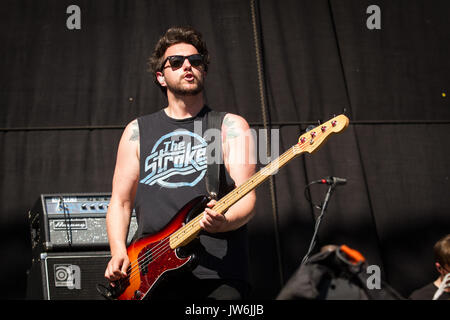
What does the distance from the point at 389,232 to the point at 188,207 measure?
2.72m

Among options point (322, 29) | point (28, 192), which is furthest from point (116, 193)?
point (322, 29)

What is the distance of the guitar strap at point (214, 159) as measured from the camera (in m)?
3.25

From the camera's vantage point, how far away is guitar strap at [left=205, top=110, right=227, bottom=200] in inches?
128

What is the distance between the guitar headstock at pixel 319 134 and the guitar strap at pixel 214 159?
1.30 feet

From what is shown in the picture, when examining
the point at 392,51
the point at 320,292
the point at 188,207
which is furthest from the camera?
the point at 392,51

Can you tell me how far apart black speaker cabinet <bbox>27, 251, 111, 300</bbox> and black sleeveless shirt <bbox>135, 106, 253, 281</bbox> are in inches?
38.4

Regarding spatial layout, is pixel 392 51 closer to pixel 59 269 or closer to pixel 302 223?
pixel 302 223

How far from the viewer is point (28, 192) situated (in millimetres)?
5391

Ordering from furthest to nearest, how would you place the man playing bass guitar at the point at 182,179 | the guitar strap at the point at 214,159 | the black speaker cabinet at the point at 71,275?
the black speaker cabinet at the point at 71,275, the guitar strap at the point at 214,159, the man playing bass guitar at the point at 182,179

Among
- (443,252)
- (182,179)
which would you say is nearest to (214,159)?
(182,179)

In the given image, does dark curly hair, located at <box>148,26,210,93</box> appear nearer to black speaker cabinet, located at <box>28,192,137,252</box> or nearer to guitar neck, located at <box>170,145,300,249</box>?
guitar neck, located at <box>170,145,300,249</box>

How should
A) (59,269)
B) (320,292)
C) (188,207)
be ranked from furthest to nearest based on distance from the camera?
(59,269) → (188,207) → (320,292)

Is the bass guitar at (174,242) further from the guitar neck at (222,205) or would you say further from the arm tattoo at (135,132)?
the arm tattoo at (135,132)

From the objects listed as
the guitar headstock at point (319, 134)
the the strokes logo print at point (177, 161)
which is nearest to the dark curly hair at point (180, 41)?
the the strokes logo print at point (177, 161)
